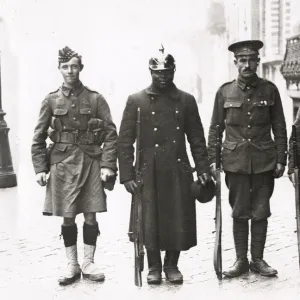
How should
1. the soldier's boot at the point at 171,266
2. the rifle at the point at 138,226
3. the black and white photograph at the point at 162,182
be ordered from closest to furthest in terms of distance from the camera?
the rifle at the point at 138,226 < the black and white photograph at the point at 162,182 < the soldier's boot at the point at 171,266

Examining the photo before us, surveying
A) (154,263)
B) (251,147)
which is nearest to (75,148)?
(154,263)

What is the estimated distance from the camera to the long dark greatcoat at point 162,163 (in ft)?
17.9

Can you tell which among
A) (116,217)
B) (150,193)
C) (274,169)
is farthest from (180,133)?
(116,217)

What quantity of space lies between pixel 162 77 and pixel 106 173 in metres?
0.95

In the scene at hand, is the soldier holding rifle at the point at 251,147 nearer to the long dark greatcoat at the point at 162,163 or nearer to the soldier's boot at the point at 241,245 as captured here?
the soldier's boot at the point at 241,245

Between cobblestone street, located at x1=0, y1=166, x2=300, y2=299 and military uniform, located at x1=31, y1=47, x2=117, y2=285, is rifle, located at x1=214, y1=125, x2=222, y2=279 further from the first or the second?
military uniform, located at x1=31, y1=47, x2=117, y2=285

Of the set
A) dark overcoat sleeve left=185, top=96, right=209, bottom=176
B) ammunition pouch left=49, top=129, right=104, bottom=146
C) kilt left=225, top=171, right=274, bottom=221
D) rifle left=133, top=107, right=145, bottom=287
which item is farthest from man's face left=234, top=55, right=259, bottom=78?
ammunition pouch left=49, top=129, right=104, bottom=146

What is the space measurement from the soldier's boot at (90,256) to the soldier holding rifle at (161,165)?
461 mm

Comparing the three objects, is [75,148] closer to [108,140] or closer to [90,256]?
[108,140]

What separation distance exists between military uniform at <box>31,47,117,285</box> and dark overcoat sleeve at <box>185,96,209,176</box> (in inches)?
26.4

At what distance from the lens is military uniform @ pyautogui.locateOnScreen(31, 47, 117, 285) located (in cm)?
551

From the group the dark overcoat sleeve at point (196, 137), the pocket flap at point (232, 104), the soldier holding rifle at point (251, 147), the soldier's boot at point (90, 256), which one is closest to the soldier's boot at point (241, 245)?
the soldier holding rifle at point (251, 147)

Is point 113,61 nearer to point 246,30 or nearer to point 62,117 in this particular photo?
point 246,30

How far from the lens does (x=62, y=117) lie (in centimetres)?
554
